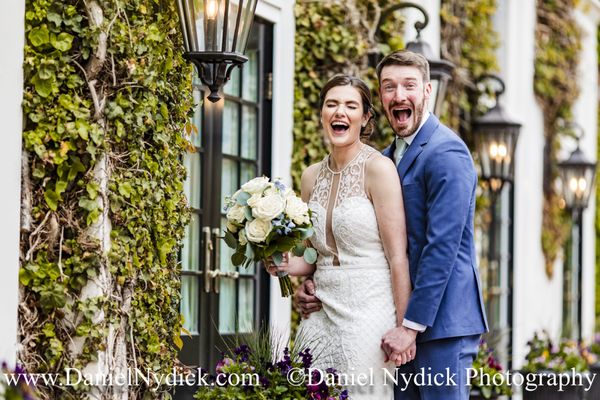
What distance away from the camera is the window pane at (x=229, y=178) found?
6605 mm

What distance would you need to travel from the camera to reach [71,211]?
192 inches

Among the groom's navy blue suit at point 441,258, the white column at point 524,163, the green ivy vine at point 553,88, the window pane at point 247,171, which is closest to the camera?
the groom's navy blue suit at point 441,258

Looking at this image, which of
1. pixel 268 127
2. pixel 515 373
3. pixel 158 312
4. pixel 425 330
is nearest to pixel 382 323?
pixel 425 330

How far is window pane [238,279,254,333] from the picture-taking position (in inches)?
265

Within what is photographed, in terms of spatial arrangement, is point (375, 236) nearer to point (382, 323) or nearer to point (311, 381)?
point (382, 323)

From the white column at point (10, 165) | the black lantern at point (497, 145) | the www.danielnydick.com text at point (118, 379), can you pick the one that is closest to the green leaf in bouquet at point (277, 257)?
the www.danielnydick.com text at point (118, 379)

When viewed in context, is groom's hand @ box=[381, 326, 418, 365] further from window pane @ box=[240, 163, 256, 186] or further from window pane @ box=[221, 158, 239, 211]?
window pane @ box=[240, 163, 256, 186]

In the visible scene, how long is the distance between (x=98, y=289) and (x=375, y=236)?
124 centimetres

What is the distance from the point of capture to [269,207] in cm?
460

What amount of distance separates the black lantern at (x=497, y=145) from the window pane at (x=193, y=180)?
3.27 m

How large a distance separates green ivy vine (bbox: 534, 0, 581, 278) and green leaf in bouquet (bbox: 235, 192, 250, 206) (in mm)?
7227

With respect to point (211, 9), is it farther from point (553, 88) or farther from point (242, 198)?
point (553, 88)

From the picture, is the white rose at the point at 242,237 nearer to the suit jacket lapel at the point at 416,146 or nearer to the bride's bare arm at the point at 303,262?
the bride's bare arm at the point at 303,262

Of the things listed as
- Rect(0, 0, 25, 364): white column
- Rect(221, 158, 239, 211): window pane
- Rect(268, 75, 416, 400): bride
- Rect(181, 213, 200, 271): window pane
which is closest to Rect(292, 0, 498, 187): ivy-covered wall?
Rect(221, 158, 239, 211): window pane
